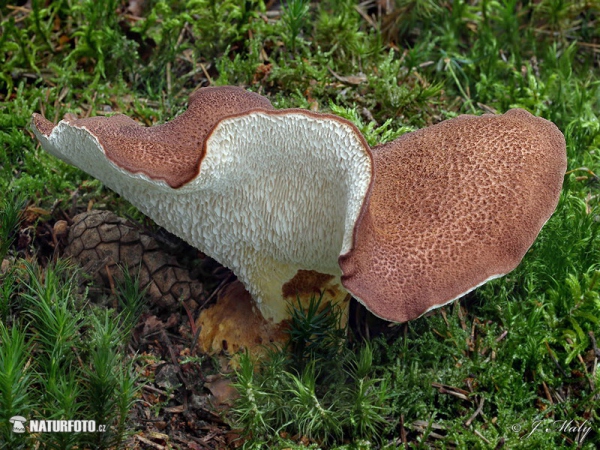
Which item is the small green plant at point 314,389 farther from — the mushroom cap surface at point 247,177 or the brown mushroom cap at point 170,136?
the brown mushroom cap at point 170,136

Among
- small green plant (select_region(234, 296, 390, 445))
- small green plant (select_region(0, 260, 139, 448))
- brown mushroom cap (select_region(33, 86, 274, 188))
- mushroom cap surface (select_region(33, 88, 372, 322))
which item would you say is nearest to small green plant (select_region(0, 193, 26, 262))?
small green plant (select_region(0, 260, 139, 448))

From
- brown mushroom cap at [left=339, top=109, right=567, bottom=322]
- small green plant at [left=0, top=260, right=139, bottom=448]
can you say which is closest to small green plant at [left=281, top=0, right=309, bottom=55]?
brown mushroom cap at [left=339, top=109, right=567, bottom=322]

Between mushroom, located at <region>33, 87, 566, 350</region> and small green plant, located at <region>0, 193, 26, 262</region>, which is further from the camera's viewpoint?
small green plant, located at <region>0, 193, 26, 262</region>

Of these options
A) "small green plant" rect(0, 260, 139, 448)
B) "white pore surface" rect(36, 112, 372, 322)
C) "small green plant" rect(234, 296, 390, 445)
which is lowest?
"small green plant" rect(234, 296, 390, 445)

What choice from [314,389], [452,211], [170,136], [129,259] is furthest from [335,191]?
[129,259]

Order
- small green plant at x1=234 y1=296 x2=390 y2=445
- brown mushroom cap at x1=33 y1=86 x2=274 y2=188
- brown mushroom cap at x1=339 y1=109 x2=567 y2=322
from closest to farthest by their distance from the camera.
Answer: brown mushroom cap at x1=339 y1=109 x2=567 y2=322
brown mushroom cap at x1=33 y1=86 x2=274 y2=188
small green plant at x1=234 y1=296 x2=390 y2=445

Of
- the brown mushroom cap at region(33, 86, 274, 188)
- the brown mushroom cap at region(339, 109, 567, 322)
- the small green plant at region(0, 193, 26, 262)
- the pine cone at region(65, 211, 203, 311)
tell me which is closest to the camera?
the brown mushroom cap at region(339, 109, 567, 322)

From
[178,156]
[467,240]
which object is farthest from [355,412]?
[178,156]

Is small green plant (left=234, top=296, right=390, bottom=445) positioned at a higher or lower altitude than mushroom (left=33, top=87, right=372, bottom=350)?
lower

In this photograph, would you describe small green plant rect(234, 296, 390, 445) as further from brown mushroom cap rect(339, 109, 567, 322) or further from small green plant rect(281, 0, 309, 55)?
small green plant rect(281, 0, 309, 55)
